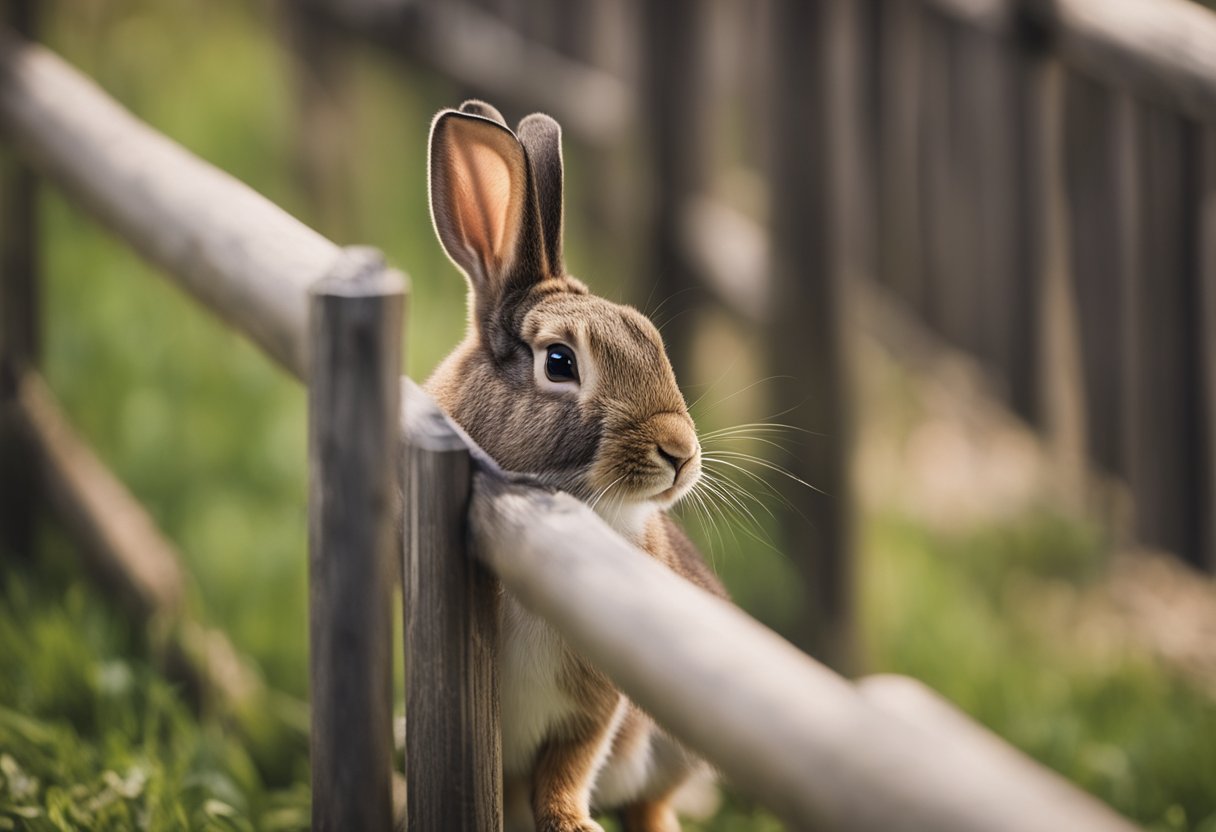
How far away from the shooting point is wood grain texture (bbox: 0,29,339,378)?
6.79 ft

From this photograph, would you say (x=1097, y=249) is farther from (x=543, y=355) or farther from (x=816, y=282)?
(x=543, y=355)

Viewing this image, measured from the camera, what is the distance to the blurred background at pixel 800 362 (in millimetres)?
3119

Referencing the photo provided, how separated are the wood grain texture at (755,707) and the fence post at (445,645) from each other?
0.09 m

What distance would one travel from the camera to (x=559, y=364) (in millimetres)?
2008

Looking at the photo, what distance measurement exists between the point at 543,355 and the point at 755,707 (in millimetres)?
834

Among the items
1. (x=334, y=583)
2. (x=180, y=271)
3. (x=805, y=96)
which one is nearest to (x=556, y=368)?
(x=334, y=583)

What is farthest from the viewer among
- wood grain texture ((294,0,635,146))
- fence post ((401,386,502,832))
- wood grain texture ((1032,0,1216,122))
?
wood grain texture ((294,0,635,146))

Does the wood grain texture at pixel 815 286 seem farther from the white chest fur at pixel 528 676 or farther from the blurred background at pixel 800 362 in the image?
the white chest fur at pixel 528 676

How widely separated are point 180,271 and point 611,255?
3638 millimetres

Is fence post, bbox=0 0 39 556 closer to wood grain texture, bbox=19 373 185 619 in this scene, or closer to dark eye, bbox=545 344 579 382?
wood grain texture, bbox=19 373 185 619

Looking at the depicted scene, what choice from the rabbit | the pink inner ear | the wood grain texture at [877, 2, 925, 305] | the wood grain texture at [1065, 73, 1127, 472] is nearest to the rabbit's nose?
the rabbit

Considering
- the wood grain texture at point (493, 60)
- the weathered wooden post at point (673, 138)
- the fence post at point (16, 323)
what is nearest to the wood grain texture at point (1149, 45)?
the weathered wooden post at point (673, 138)

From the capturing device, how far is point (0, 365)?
367 centimetres

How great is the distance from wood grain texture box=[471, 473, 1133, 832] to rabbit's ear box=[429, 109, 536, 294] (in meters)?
0.51
